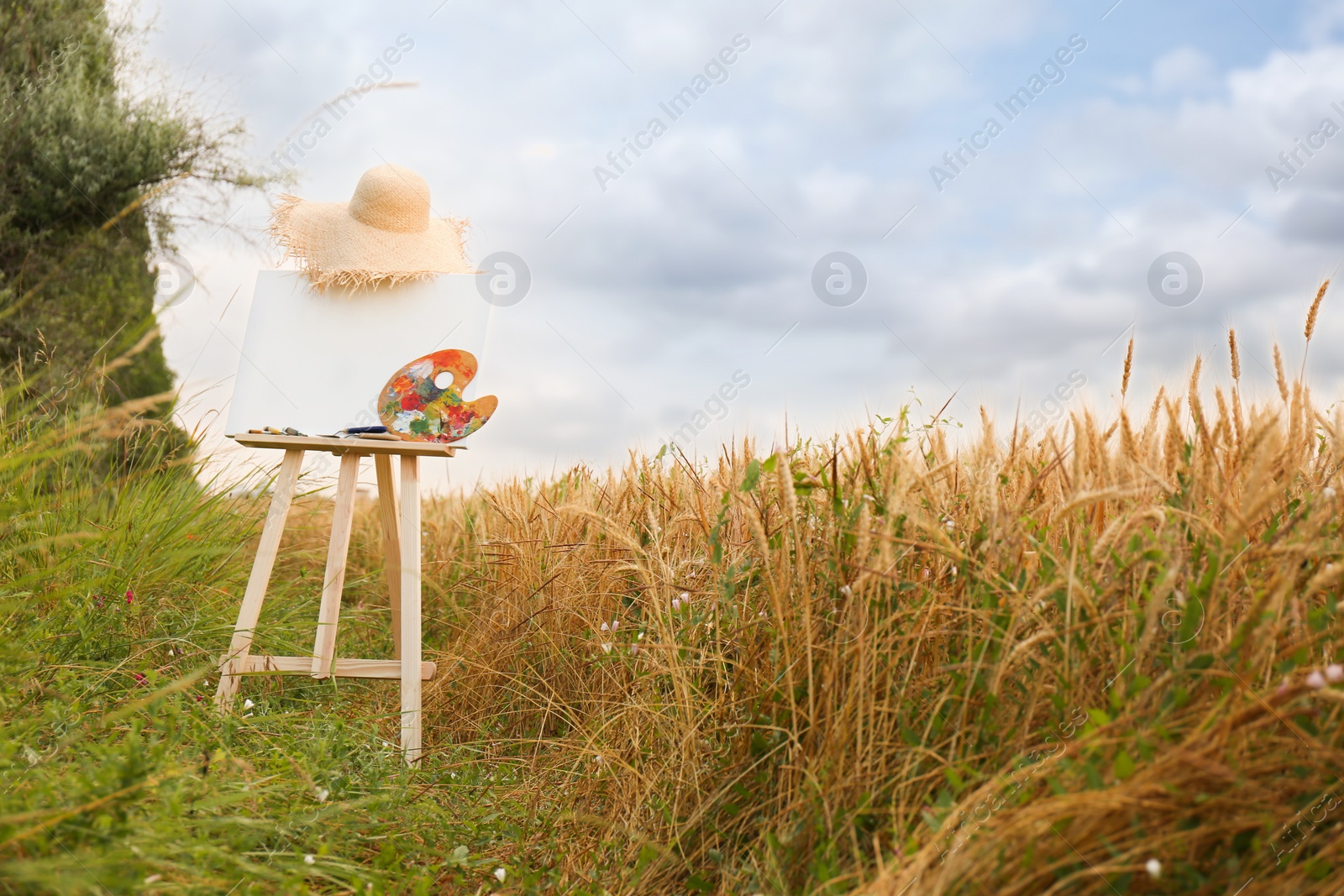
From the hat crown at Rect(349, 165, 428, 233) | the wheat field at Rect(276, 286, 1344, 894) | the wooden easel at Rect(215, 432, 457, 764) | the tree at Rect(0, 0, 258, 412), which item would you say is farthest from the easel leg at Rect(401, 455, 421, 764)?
the tree at Rect(0, 0, 258, 412)

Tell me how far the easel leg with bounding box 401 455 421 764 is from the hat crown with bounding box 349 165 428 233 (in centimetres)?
95

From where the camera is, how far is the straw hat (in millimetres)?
3361

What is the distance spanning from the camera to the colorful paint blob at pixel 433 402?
10.5 ft

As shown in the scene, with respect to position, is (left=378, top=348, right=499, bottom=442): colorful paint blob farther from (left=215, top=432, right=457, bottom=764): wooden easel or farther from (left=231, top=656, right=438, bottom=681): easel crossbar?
(left=231, top=656, right=438, bottom=681): easel crossbar

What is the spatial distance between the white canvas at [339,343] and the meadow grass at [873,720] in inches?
31.6

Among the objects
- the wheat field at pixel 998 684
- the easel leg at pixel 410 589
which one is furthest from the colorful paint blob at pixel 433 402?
the wheat field at pixel 998 684

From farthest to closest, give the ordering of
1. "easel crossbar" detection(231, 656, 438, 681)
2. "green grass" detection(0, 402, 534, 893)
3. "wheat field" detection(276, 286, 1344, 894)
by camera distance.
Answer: "easel crossbar" detection(231, 656, 438, 681)
"green grass" detection(0, 402, 534, 893)
"wheat field" detection(276, 286, 1344, 894)

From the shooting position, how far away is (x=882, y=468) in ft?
6.37

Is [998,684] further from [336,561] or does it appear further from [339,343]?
[339,343]

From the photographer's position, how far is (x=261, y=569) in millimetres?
3070

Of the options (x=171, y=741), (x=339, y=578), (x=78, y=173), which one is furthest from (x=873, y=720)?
(x=78, y=173)

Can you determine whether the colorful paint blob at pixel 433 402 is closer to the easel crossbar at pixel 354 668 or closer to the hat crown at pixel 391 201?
the hat crown at pixel 391 201

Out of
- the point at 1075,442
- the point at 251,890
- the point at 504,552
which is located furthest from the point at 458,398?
the point at 1075,442

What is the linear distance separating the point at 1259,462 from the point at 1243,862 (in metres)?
0.53
